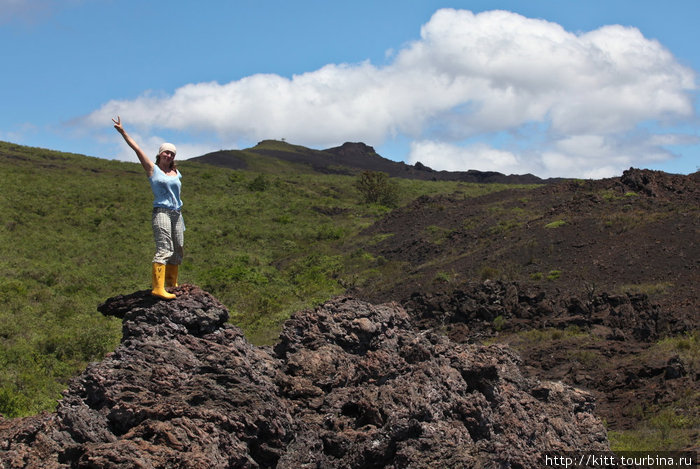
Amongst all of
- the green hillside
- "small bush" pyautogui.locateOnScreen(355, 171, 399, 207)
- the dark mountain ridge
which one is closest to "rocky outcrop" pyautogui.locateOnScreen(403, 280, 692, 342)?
the green hillside

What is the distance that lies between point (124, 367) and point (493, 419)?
3.55 metres

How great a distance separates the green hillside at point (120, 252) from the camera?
17.9m

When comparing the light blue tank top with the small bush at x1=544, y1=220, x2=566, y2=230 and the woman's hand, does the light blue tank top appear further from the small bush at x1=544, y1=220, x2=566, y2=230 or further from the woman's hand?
the small bush at x1=544, y1=220, x2=566, y2=230

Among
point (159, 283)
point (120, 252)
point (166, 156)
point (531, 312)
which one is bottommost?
point (531, 312)

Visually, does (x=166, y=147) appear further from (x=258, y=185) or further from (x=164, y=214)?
(x=258, y=185)

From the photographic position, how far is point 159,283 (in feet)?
Answer: 25.4

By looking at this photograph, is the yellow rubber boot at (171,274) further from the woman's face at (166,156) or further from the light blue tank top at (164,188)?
the woman's face at (166,156)

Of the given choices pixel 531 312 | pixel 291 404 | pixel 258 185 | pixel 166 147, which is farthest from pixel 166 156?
pixel 258 185

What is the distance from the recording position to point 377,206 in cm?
5378

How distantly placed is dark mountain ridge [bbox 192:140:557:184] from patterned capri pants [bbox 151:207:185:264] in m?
87.8

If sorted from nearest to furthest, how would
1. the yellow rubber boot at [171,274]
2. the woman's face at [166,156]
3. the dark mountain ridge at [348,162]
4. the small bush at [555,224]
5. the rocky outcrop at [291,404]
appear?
the rocky outcrop at [291,404], the woman's face at [166,156], the yellow rubber boot at [171,274], the small bush at [555,224], the dark mountain ridge at [348,162]

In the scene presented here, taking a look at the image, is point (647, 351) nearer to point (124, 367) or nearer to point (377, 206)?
point (124, 367)

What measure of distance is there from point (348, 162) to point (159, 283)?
11735cm

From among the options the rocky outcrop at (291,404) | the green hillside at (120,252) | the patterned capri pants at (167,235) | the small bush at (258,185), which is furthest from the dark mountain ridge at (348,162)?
the rocky outcrop at (291,404)
